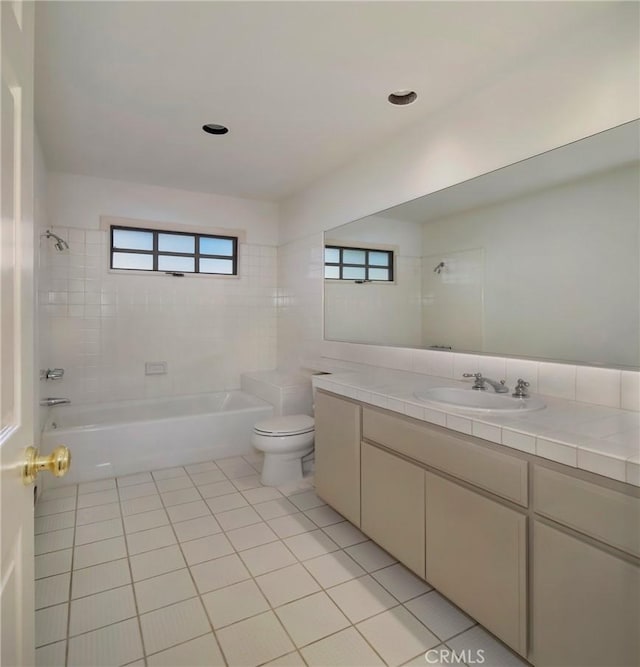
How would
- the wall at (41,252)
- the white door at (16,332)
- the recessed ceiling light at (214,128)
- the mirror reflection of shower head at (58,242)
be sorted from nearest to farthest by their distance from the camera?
the white door at (16,332) → the recessed ceiling light at (214,128) → the wall at (41,252) → the mirror reflection of shower head at (58,242)

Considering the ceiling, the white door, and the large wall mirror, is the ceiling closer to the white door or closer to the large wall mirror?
the large wall mirror

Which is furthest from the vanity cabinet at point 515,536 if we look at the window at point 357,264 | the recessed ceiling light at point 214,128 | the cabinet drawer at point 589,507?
the recessed ceiling light at point 214,128

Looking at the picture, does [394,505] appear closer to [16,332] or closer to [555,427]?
[555,427]

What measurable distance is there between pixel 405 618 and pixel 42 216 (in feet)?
11.3

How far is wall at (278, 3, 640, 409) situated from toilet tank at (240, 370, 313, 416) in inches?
15.0

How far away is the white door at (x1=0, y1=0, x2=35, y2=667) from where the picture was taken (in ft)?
2.05

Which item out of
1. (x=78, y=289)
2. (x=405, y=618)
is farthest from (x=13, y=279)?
(x=78, y=289)

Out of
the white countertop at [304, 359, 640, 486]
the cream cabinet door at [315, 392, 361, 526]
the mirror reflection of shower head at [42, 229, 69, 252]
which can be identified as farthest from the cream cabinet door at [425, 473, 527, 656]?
the mirror reflection of shower head at [42, 229, 69, 252]

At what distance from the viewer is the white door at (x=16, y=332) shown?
625 millimetres

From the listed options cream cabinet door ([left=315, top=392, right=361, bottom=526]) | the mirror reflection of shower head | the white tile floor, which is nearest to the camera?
the white tile floor

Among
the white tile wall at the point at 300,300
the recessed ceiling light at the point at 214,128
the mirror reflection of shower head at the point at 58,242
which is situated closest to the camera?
the recessed ceiling light at the point at 214,128

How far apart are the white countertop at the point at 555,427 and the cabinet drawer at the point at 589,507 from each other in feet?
0.16

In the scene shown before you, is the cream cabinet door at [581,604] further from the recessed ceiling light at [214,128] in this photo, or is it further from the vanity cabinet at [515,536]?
the recessed ceiling light at [214,128]

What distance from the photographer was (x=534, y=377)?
6.18 ft
